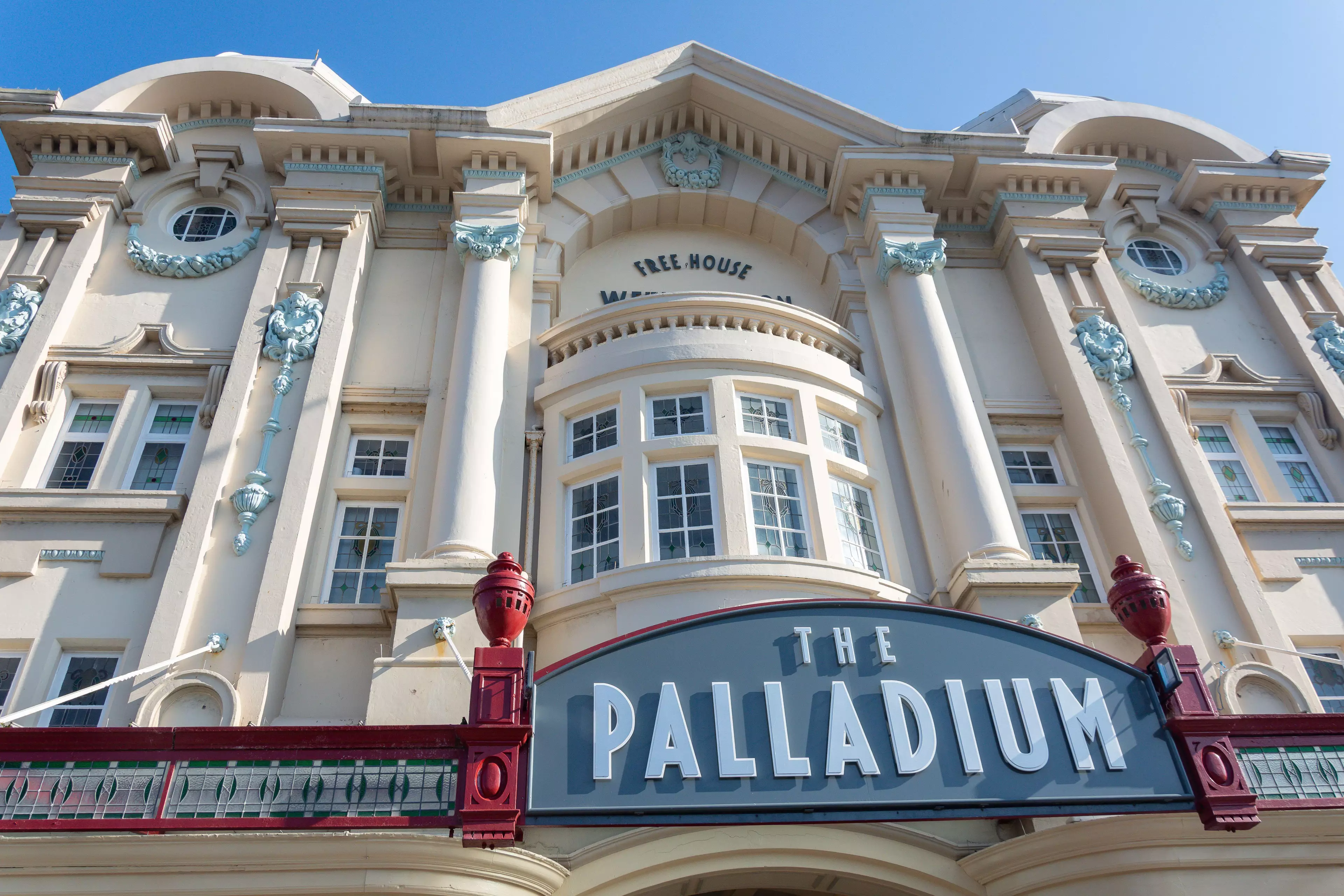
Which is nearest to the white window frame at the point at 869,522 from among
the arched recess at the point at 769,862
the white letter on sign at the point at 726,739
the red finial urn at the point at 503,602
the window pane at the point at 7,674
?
the arched recess at the point at 769,862

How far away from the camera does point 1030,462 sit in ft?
49.8

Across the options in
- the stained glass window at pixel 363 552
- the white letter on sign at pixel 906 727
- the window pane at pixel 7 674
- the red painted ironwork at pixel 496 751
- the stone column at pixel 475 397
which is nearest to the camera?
the red painted ironwork at pixel 496 751

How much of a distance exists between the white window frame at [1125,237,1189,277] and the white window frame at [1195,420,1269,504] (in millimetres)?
3193

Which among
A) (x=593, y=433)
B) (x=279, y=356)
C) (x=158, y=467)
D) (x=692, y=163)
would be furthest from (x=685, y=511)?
(x=692, y=163)

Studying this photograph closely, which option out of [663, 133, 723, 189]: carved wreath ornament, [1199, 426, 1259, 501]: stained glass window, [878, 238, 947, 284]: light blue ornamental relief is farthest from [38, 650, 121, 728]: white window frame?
[1199, 426, 1259, 501]: stained glass window

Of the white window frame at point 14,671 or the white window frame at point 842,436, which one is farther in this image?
the white window frame at point 842,436

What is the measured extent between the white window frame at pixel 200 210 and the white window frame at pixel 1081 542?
13126 millimetres

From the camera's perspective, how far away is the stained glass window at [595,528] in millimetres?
12570

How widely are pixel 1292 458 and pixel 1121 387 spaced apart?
2967 mm

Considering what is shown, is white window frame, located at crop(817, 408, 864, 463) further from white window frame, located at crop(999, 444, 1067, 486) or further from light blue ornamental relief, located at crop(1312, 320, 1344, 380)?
light blue ornamental relief, located at crop(1312, 320, 1344, 380)

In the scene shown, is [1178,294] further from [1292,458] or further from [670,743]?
[670,743]

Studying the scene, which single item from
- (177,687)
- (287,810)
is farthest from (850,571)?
(177,687)

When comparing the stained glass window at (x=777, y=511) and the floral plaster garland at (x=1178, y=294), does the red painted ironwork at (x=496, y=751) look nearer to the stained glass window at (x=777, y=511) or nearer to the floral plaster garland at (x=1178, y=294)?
the stained glass window at (x=777, y=511)

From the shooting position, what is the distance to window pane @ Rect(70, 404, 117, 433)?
13969 mm
